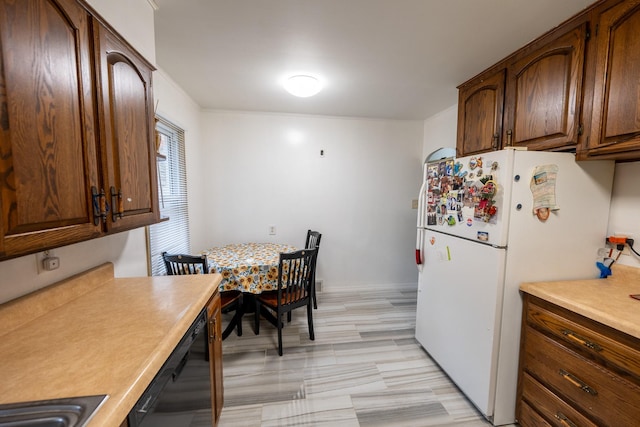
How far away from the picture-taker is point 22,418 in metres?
0.55

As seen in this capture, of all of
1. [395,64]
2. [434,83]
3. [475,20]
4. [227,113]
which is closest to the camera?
[475,20]

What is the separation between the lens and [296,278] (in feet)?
7.22

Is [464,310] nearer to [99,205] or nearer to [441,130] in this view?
[99,205]

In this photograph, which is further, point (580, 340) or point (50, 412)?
point (580, 340)

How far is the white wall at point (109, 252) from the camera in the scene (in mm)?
900

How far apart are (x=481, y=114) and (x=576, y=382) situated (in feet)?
5.81

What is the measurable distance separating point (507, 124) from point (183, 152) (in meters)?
2.85

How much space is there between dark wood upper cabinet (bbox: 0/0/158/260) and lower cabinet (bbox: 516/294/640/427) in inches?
82.3

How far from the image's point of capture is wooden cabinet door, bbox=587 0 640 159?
3.69 ft

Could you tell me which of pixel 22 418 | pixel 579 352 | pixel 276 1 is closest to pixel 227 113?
pixel 276 1

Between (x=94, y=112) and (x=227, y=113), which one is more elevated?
(x=227, y=113)

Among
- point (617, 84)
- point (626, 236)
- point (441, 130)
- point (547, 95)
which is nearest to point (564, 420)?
point (626, 236)

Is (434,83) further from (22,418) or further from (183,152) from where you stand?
(22,418)

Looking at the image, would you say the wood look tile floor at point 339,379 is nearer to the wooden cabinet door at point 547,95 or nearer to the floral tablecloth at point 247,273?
the floral tablecloth at point 247,273
